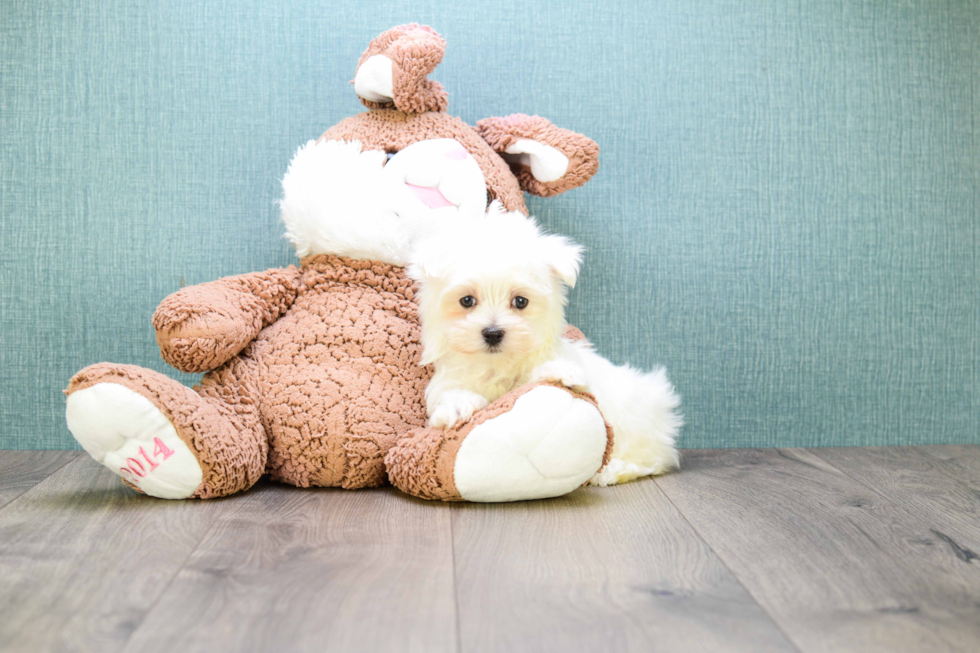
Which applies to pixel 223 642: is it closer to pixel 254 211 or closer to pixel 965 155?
pixel 254 211

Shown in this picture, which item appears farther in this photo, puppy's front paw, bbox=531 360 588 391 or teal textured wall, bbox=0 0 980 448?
teal textured wall, bbox=0 0 980 448

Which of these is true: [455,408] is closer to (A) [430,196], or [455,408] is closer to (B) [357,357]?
(B) [357,357]

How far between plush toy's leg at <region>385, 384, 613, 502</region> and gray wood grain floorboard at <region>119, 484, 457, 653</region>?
2.3 inches

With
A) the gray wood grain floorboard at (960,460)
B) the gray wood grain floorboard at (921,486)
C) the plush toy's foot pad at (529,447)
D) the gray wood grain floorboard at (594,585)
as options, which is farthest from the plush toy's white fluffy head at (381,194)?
the gray wood grain floorboard at (960,460)

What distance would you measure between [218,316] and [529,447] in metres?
0.56

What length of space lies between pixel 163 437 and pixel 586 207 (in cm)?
97

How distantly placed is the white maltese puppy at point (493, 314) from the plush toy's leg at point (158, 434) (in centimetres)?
32

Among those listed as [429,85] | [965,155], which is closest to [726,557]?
[429,85]

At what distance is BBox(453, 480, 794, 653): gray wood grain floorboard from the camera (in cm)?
77

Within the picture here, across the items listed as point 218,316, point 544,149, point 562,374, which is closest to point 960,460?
point 562,374

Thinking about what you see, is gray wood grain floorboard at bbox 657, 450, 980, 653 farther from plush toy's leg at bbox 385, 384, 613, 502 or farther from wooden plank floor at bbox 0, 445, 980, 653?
plush toy's leg at bbox 385, 384, 613, 502

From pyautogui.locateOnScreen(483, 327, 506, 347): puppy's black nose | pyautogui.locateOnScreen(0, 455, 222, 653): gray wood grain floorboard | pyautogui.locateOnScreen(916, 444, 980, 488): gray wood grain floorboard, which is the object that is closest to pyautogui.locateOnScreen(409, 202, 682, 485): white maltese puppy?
pyautogui.locateOnScreen(483, 327, 506, 347): puppy's black nose

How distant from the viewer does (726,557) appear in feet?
3.25

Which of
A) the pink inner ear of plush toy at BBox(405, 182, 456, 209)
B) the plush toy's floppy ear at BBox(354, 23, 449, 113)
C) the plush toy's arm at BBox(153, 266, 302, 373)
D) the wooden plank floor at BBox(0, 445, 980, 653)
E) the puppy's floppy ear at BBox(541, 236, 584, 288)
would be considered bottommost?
the wooden plank floor at BBox(0, 445, 980, 653)
